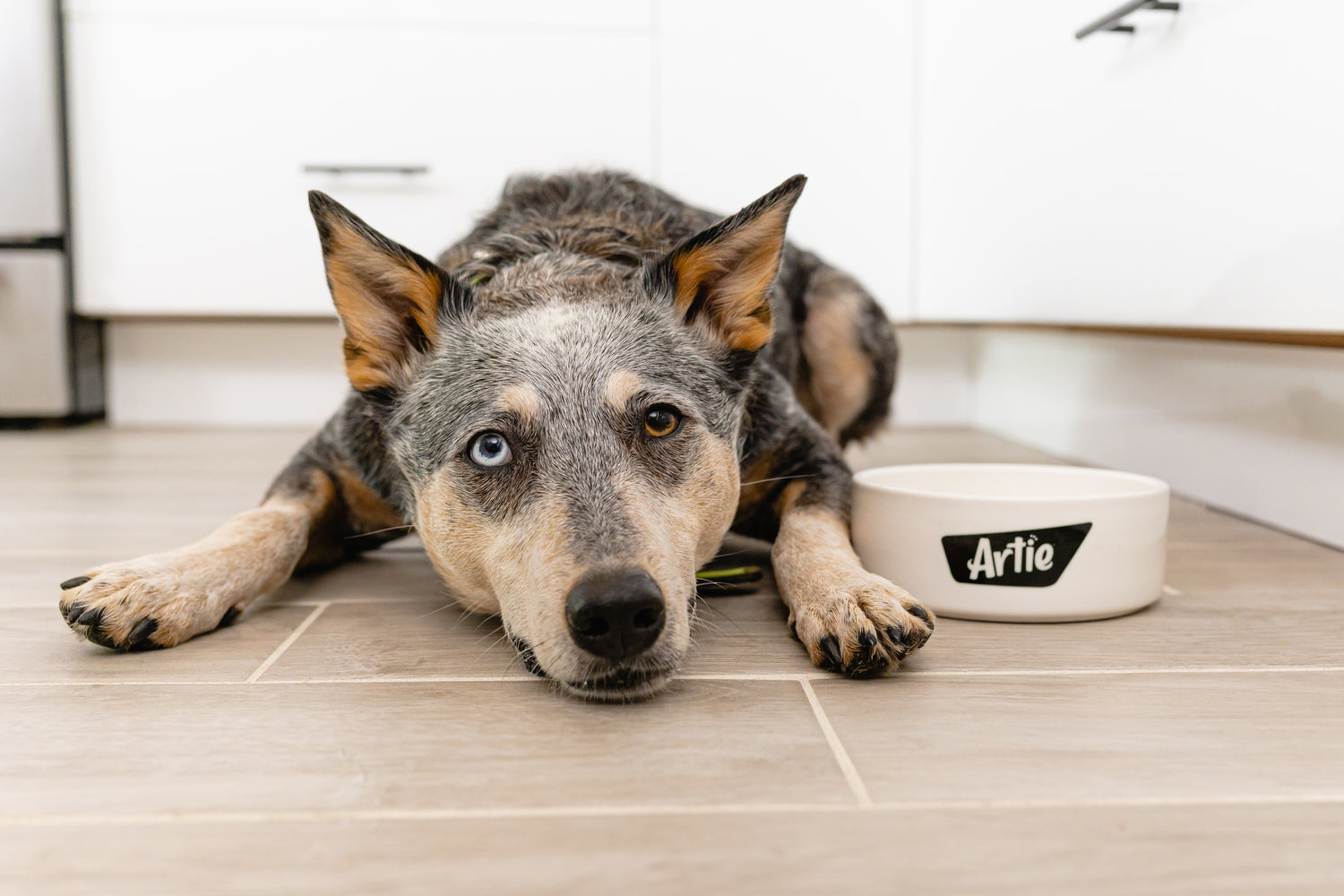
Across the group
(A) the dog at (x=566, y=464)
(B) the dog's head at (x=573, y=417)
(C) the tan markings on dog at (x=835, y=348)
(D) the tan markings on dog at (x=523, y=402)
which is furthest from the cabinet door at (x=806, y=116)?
(D) the tan markings on dog at (x=523, y=402)

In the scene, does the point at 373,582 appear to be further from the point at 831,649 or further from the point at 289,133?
the point at 289,133

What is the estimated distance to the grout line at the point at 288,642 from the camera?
1433 mm

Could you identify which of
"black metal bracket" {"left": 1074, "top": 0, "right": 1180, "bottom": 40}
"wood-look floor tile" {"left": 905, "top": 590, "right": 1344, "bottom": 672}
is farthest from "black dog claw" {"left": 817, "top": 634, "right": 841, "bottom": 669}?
"black metal bracket" {"left": 1074, "top": 0, "right": 1180, "bottom": 40}

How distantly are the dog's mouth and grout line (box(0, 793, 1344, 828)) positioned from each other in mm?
297

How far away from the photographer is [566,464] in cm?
148

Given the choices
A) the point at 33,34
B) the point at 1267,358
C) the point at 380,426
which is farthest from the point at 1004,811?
the point at 33,34

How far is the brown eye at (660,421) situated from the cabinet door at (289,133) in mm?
2828

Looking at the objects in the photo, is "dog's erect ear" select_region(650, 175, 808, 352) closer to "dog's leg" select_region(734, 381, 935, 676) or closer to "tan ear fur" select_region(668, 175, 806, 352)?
"tan ear fur" select_region(668, 175, 806, 352)

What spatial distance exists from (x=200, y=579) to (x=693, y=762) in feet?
3.11

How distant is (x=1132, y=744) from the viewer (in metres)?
1.15

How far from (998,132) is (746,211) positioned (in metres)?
2.24

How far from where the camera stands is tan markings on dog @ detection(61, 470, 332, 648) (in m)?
1.52

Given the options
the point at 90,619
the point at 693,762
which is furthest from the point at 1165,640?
the point at 90,619

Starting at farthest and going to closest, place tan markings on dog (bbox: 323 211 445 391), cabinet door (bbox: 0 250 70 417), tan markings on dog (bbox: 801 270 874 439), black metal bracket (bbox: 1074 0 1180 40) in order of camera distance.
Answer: cabinet door (bbox: 0 250 70 417)
tan markings on dog (bbox: 801 270 874 439)
black metal bracket (bbox: 1074 0 1180 40)
tan markings on dog (bbox: 323 211 445 391)
